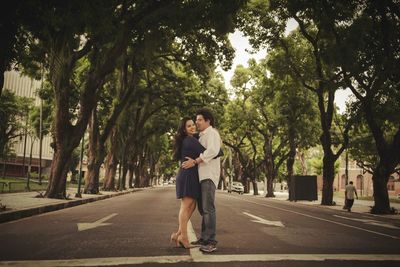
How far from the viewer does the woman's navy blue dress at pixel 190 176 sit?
Result: 4.88 meters

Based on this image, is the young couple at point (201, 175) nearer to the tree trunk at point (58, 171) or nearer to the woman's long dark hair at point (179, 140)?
the woman's long dark hair at point (179, 140)

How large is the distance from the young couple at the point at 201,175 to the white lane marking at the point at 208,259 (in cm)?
41

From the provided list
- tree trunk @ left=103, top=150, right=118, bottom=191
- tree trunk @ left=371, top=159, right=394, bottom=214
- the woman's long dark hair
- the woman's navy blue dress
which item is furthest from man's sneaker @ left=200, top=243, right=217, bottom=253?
tree trunk @ left=103, top=150, right=118, bottom=191

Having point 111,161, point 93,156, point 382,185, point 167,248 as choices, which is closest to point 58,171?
point 93,156

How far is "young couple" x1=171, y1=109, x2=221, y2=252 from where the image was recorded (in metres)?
4.80

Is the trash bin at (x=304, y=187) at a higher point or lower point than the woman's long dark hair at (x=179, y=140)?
lower

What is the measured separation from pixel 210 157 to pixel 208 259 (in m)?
1.22

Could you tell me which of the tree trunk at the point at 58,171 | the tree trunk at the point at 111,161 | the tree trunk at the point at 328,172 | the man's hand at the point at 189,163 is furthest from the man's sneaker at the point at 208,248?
the tree trunk at the point at 111,161

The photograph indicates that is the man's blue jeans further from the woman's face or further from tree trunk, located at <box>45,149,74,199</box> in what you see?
tree trunk, located at <box>45,149,74,199</box>

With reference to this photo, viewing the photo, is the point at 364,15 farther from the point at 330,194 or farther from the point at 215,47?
the point at 330,194

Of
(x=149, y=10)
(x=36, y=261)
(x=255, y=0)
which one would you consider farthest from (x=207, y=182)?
(x=255, y=0)

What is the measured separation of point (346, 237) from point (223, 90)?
24128 mm

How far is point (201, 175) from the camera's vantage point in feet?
16.0

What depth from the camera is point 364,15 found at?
17719 millimetres
